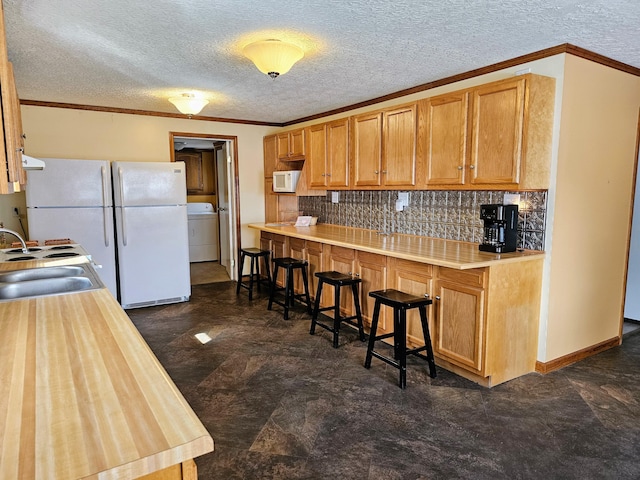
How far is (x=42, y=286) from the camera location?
91.8 inches

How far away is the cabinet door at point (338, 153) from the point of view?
14.2ft

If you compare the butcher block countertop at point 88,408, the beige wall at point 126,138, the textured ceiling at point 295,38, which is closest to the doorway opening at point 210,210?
the beige wall at point 126,138

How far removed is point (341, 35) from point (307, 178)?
249 cm

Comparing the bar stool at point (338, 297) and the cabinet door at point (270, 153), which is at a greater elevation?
the cabinet door at point (270, 153)

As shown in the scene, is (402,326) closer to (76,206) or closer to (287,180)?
(287,180)

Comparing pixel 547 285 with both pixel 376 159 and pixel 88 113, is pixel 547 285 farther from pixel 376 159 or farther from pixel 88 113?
pixel 88 113

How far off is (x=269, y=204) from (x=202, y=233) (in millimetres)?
2106

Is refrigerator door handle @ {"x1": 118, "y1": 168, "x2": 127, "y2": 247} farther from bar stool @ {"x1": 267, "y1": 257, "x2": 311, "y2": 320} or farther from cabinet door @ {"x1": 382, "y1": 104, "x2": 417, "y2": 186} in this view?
cabinet door @ {"x1": 382, "y1": 104, "x2": 417, "y2": 186}

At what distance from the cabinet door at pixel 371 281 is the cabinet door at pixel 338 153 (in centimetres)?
105

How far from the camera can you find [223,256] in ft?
24.0

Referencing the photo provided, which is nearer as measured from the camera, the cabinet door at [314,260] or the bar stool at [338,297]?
the bar stool at [338,297]

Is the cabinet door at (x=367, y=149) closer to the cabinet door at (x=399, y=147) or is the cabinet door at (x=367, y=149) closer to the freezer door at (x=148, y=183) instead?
the cabinet door at (x=399, y=147)

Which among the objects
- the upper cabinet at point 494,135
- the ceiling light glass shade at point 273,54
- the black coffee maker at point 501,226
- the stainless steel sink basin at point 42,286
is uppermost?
the ceiling light glass shade at point 273,54

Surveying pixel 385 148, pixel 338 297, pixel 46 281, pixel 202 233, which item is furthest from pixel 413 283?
pixel 202 233
